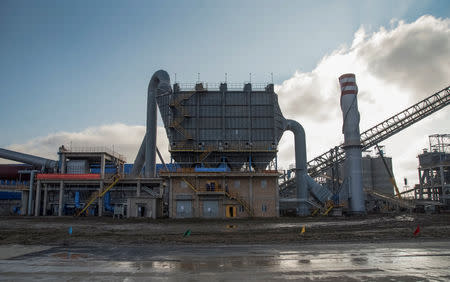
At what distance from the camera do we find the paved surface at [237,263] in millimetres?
10500

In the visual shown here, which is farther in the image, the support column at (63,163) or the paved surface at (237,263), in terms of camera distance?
the support column at (63,163)

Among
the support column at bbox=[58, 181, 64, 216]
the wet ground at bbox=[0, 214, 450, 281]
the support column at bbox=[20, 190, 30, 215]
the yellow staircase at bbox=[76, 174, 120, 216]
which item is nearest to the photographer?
the wet ground at bbox=[0, 214, 450, 281]

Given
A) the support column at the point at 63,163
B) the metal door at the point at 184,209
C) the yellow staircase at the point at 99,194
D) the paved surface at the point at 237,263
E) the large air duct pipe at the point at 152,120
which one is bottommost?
the paved surface at the point at 237,263

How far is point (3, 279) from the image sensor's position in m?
10.2

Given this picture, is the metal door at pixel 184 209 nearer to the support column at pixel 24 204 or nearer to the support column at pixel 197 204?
the support column at pixel 197 204

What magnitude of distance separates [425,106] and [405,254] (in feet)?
131

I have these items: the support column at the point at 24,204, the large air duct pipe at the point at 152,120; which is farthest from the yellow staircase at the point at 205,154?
the support column at the point at 24,204

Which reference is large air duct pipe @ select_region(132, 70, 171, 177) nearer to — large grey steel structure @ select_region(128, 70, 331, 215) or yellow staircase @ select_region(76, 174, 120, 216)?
large grey steel structure @ select_region(128, 70, 331, 215)

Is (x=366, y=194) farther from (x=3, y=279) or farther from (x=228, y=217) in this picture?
(x=3, y=279)

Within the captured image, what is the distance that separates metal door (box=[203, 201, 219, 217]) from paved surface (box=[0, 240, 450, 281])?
2454 cm

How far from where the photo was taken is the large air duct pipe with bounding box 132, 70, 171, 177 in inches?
1909

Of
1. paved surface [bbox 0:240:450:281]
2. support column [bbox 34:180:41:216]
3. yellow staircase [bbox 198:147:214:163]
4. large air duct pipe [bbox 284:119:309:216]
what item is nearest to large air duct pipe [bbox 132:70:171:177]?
yellow staircase [bbox 198:147:214:163]

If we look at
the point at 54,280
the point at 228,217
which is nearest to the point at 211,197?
the point at 228,217

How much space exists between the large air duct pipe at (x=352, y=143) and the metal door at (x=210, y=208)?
61.3ft
